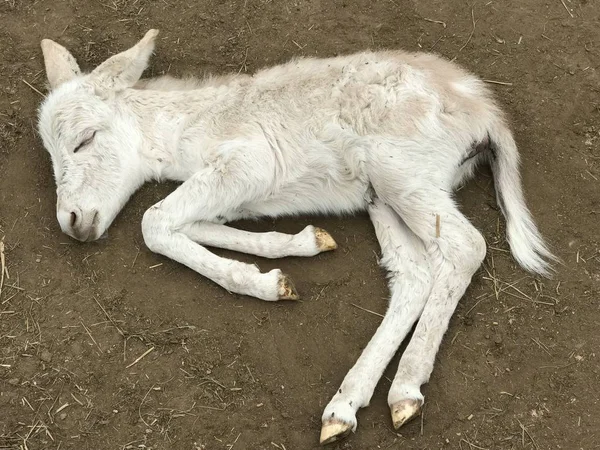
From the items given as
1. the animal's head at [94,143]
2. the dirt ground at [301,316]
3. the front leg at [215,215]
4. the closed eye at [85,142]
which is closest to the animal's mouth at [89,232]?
the animal's head at [94,143]

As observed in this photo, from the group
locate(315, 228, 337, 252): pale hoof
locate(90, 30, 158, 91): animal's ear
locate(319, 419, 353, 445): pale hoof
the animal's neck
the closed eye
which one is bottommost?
locate(319, 419, 353, 445): pale hoof

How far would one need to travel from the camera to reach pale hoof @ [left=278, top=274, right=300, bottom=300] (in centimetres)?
392

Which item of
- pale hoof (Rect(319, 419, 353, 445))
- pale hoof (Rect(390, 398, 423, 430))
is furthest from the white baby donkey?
pale hoof (Rect(319, 419, 353, 445))

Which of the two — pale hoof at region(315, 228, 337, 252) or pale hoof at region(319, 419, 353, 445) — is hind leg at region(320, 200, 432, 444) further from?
pale hoof at region(315, 228, 337, 252)

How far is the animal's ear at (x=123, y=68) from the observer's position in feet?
14.9

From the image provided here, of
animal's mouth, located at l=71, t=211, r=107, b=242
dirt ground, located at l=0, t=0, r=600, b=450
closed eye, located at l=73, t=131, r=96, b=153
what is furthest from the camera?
closed eye, located at l=73, t=131, r=96, b=153

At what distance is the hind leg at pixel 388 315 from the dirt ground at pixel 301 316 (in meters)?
0.12

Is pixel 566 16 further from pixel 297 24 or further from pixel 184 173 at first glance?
pixel 184 173

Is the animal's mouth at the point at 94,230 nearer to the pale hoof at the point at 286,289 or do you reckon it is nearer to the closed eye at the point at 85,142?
the closed eye at the point at 85,142

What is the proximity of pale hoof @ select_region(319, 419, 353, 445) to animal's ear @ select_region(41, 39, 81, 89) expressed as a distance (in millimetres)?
3320

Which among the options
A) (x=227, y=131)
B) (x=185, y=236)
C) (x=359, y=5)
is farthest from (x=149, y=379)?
(x=359, y=5)

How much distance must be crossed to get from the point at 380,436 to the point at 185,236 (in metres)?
1.85

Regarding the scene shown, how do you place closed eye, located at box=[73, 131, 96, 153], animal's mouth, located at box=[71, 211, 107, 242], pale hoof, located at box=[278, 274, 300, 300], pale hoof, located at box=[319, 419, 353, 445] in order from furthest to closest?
closed eye, located at box=[73, 131, 96, 153] < animal's mouth, located at box=[71, 211, 107, 242] < pale hoof, located at box=[278, 274, 300, 300] < pale hoof, located at box=[319, 419, 353, 445]

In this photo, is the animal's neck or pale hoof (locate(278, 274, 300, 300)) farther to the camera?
the animal's neck
